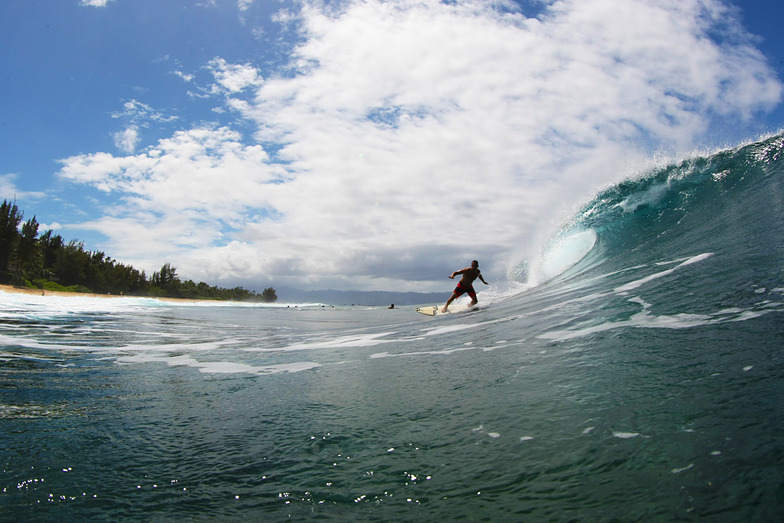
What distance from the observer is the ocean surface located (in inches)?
88.6

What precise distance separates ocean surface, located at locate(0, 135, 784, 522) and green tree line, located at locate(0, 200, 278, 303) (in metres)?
59.5

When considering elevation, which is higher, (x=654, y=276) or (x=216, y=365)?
(x=654, y=276)

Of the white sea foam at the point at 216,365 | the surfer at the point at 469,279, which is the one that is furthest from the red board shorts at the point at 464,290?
the white sea foam at the point at 216,365

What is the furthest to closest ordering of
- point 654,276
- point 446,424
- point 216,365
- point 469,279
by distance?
point 469,279 < point 654,276 < point 216,365 < point 446,424

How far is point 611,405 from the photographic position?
334cm

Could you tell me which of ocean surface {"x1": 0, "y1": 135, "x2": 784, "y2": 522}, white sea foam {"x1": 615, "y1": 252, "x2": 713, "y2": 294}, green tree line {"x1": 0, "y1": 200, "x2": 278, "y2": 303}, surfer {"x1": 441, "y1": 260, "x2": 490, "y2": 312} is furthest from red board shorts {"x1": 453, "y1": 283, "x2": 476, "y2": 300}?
green tree line {"x1": 0, "y1": 200, "x2": 278, "y2": 303}

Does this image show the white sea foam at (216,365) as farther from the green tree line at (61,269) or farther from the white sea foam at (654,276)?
the green tree line at (61,269)

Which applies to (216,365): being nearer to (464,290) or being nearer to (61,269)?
(464,290)

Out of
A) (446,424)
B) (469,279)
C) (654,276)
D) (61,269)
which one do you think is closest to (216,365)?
(446,424)

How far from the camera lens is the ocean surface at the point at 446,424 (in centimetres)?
225

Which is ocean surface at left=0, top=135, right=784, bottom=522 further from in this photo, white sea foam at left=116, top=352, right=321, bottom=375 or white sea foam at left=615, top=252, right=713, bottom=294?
white sea foam at left=615, top=252, right=713, bottom=294

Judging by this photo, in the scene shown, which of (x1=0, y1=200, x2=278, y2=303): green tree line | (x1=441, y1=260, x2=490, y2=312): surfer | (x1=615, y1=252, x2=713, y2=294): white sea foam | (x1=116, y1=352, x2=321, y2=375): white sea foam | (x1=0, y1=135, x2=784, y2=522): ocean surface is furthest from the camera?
(x1=0, y1=200, x2=278, y2=303): green tree line

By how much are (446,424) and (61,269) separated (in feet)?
268

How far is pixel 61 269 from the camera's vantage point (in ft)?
216
